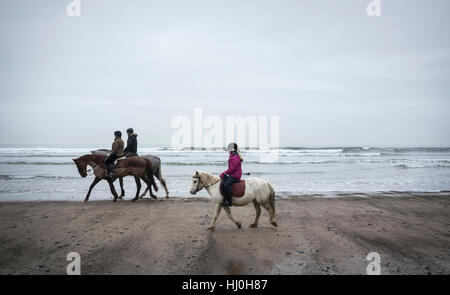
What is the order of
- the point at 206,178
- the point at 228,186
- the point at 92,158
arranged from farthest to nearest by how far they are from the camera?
the point at 92,158
the point at 206,178
the point at 228,186

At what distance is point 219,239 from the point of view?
5.74m

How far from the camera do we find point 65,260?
465cm

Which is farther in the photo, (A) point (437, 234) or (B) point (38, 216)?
(B) point (38, 216)

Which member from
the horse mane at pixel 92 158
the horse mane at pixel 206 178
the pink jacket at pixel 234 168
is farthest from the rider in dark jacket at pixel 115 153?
the pink jacket at pixel 234 168

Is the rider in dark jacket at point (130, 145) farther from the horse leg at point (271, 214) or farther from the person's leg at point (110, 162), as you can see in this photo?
the horse leg at point (271, 214)

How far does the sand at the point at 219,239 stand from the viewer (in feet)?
14.5

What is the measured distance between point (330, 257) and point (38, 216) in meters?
8.20

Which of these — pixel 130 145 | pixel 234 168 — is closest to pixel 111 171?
pixel 130 145

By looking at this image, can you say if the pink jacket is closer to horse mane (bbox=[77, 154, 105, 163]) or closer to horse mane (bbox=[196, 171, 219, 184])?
horse mane (bbox=[196, 171, 219, 184])

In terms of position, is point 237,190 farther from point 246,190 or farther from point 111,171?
point 111,171

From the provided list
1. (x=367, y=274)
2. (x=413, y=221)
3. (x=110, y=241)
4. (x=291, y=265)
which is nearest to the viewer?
(x=367, y=274)

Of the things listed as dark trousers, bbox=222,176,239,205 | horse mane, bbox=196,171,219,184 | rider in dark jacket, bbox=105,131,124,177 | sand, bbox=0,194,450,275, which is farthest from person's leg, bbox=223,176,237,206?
rider in dark jacket, bbox=105,131,124,177
